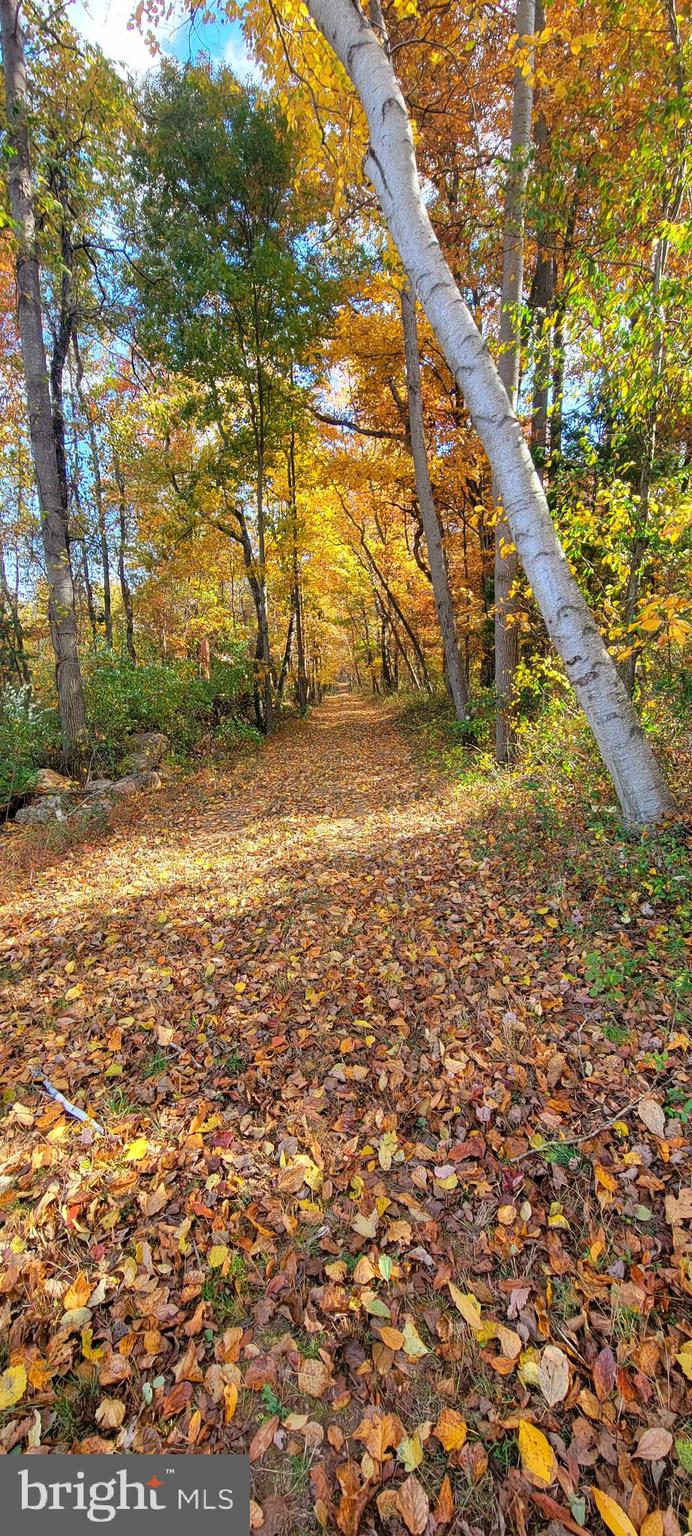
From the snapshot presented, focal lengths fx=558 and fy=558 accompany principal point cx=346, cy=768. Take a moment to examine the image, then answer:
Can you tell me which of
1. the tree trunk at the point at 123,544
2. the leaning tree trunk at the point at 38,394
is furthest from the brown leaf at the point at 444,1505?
the tree trunk at the point at 123,544

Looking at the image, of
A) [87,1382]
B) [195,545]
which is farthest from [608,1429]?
[195,545]

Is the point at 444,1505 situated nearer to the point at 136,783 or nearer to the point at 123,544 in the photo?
the point at 136,783

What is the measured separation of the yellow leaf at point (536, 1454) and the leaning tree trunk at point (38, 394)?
8.53m

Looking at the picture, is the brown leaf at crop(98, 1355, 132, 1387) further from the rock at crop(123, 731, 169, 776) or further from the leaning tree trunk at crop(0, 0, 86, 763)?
the rock at crop(123, 731, 169, 776)

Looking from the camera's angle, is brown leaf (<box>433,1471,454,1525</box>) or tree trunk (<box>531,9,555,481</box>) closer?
brown leaf (<box>433,1471,454,1525</box>)

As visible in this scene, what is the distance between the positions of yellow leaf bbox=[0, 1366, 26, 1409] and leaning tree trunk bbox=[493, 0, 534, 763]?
542 cm

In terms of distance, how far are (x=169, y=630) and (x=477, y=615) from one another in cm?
1238

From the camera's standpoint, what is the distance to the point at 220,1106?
9.59 feet

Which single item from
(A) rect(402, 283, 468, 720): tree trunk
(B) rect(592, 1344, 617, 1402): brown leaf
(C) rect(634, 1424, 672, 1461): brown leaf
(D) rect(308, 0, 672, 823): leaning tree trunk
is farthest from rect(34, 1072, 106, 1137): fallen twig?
(A) rect(402, 283, 468, 720): tree trunk

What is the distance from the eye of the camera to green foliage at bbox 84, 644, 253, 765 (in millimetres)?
9156

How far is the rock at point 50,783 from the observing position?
7672 mm

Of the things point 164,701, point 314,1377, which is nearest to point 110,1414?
point 314,1377

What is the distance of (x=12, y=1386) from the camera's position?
1810 millimetres
